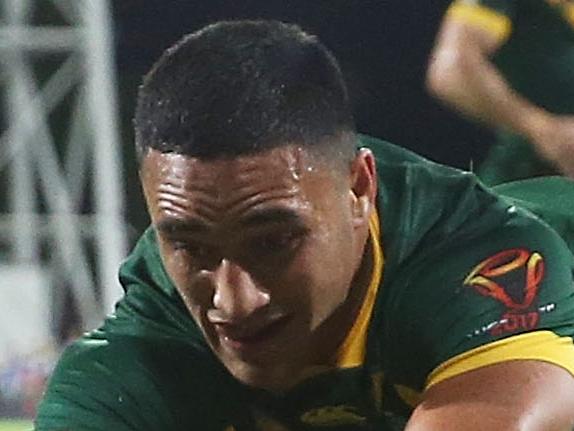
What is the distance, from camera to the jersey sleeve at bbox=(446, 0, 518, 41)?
4.96 feet

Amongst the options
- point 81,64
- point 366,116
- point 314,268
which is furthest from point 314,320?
point 81,64

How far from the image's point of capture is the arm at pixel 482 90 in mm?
1517

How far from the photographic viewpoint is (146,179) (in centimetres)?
84

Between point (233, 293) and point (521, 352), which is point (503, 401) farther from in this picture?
point (233, 293)

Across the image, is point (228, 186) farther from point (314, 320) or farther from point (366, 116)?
point (366, 116)

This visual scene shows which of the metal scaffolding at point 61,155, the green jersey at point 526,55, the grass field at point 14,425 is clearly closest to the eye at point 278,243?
the green jersey at point 526,55

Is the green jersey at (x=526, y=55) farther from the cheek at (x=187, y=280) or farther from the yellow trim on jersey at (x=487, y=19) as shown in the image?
the cheek at (x=187, y=280)

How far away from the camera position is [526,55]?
1533 mm

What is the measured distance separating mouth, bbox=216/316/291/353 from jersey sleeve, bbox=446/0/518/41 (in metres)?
0.74

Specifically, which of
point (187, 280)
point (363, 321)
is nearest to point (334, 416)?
point (363, 321)

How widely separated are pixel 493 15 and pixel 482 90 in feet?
0.26

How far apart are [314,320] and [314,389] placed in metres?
0.11

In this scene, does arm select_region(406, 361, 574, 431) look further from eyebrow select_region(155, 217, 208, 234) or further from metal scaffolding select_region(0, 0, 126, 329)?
metal scaffolding select_region(0, 0, 126, 329)

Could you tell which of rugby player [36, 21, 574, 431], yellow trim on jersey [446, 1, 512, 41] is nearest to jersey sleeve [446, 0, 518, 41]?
yellow trim on jersey [446, 1, 512, 41]
